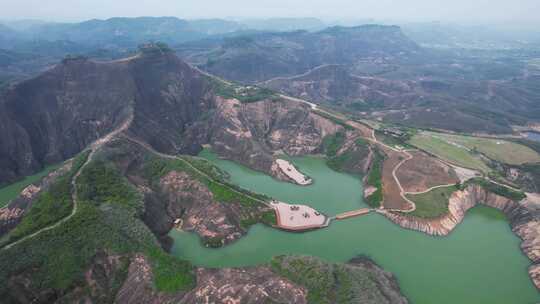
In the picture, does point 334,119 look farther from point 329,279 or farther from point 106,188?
point 106,188

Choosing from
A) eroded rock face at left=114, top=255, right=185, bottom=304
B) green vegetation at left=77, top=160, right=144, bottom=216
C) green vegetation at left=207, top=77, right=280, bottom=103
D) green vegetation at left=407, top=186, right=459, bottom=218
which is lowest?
green vegetation at left=407, top=186, right=459, bottom=218

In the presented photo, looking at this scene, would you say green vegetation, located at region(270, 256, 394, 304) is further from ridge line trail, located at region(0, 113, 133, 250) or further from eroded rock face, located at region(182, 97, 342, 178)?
eroded rock face, located at region(182, 97, 342, 178)

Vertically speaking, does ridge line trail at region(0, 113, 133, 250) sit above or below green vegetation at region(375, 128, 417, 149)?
above

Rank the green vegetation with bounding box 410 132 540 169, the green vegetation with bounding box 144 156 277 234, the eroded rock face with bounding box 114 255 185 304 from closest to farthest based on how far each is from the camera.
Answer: the eroded rock face with bounding box 114 255 185 304, the green vegetation with bounding box 144 156 277 234, the green vegetation with bounding box 410 132 540 169

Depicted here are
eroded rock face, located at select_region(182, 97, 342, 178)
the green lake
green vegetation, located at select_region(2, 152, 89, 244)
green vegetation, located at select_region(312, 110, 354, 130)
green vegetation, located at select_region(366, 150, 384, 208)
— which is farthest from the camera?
green vegetation, located at select_region(312, 110, 354, 130)

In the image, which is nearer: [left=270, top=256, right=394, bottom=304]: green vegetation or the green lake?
[left=270, top=256, right=394, bottom=304]: green vegetation

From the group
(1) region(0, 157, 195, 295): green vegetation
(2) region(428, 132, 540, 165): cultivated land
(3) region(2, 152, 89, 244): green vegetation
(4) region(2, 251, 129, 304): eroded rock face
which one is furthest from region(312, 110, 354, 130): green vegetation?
(4) region(2, 251, 129, 304): eroded rock face

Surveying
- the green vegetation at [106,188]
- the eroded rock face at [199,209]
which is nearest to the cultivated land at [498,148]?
the eroded rock face at [199,209]
